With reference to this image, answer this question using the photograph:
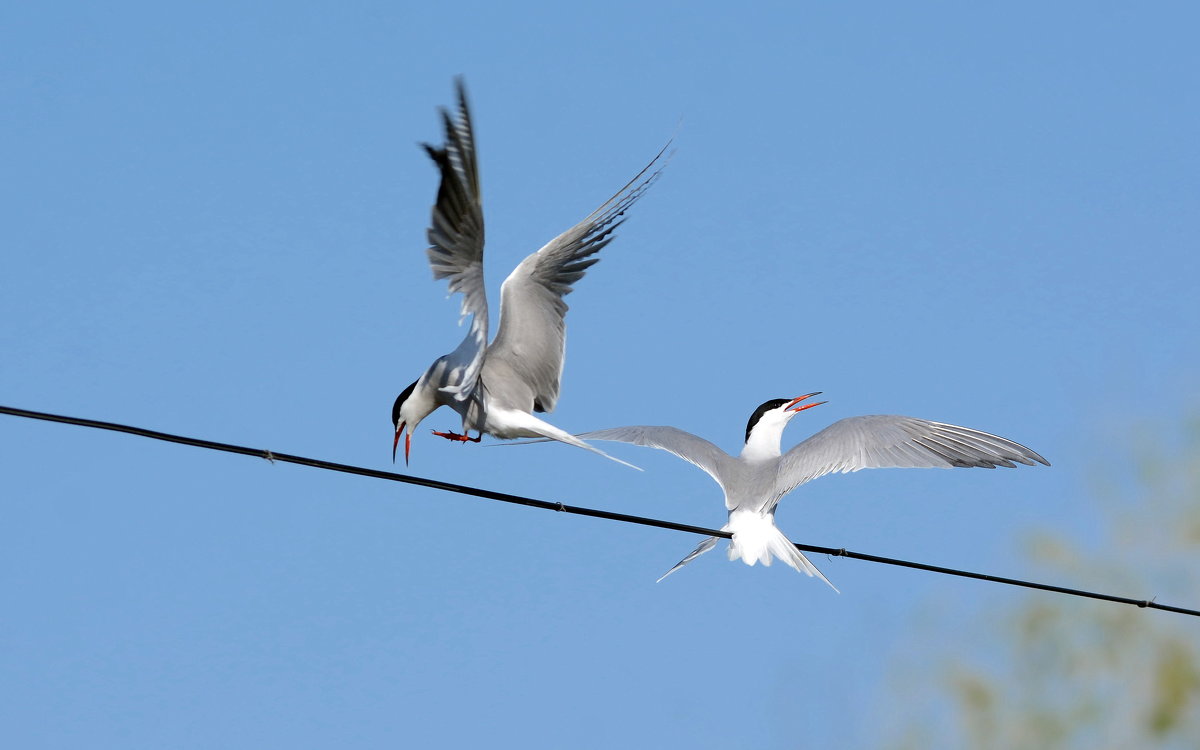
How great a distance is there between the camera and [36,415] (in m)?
4.72

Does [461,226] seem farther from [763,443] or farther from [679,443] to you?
[763,443]

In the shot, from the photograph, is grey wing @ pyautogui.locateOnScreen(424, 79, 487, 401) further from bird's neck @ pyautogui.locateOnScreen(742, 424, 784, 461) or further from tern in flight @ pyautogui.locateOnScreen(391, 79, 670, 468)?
bird's neck @ pyautogui.locateOnScreen(742, 424, 784, 461)

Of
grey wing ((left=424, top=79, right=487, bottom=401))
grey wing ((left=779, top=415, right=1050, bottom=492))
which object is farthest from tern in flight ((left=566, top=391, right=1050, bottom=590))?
grey wing ((left=424, top=79, right=487, bottom=401))

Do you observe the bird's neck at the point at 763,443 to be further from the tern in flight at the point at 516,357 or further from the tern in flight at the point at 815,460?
the tern in flight at the point at 516,357

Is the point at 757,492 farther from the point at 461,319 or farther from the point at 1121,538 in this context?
the point at 1121,538

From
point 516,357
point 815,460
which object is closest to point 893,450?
point 815,460

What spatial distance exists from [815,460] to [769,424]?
83 cm

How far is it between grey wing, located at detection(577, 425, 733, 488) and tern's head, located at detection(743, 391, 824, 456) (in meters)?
0.27

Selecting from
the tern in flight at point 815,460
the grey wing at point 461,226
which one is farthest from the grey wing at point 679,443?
the grey wing at point 461,226

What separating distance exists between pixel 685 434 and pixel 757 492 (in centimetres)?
65

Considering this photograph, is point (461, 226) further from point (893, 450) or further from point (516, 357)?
point (893, 450)

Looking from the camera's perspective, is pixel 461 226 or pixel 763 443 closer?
pixel 461 226

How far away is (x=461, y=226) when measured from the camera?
7.02 m

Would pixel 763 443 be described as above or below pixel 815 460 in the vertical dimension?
above
